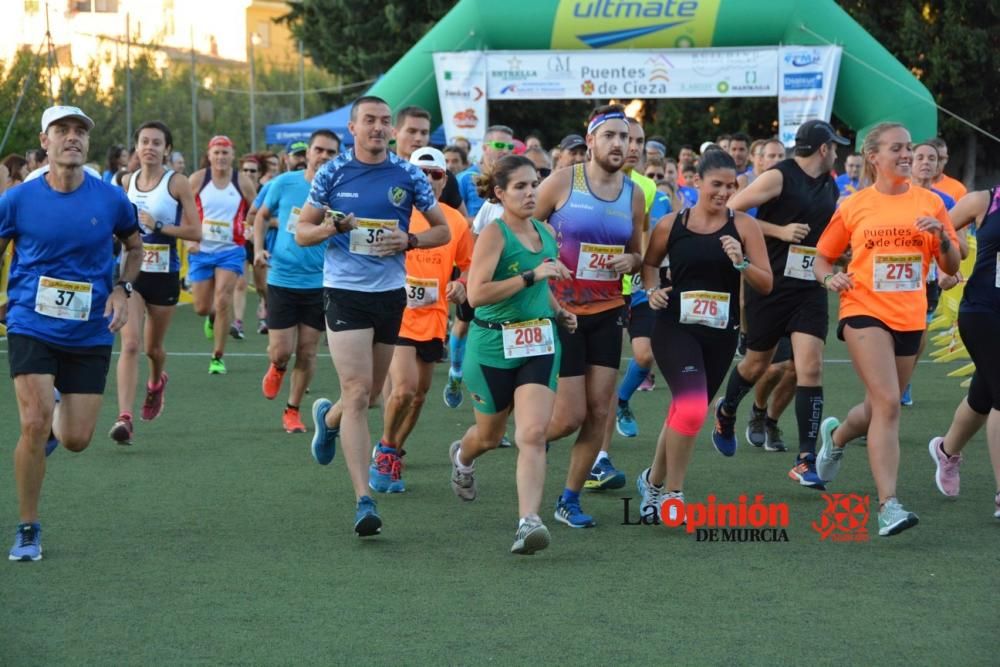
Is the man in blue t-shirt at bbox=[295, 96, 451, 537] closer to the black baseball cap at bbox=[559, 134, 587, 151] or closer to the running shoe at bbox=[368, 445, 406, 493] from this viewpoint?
the running shoe at bbox=[368, 445, 406, 493]

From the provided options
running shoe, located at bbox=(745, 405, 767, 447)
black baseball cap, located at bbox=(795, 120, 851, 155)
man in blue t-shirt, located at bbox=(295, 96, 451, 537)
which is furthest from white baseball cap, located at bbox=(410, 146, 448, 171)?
running shoe, located at bbox=(745, 405, 767, 447)

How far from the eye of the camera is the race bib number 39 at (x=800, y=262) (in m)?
8.76

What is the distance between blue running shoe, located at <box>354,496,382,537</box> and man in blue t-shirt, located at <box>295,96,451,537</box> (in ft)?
0.63

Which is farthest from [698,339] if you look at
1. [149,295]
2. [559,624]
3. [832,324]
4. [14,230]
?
[832,324]

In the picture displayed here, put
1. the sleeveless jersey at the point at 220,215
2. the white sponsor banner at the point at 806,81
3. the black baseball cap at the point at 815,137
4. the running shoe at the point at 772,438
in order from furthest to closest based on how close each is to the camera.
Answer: the white sponsor banner at the point at 806,81 → the sleeveless jersey at the point at 220,215 → the running shoe at the point at 772,438 → the black baseball cap at the point at 815,137

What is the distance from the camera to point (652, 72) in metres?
23.5

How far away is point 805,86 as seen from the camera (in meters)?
23.2

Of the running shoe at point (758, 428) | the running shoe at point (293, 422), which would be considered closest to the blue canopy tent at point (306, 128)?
the running shoe at point (293, 422)

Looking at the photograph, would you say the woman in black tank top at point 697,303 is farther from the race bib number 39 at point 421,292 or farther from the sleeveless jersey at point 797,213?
the race bib number 39 at point 421,292

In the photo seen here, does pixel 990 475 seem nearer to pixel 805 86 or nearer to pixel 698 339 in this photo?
pixel 698 339

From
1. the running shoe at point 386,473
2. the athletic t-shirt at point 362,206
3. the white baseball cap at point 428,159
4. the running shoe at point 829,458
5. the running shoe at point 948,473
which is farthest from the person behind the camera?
the white baseball cap at point 428,159

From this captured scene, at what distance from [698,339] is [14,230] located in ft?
10.6

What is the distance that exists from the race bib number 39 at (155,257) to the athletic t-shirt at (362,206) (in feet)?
9.93

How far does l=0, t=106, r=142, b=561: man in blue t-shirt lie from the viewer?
22.2ft
